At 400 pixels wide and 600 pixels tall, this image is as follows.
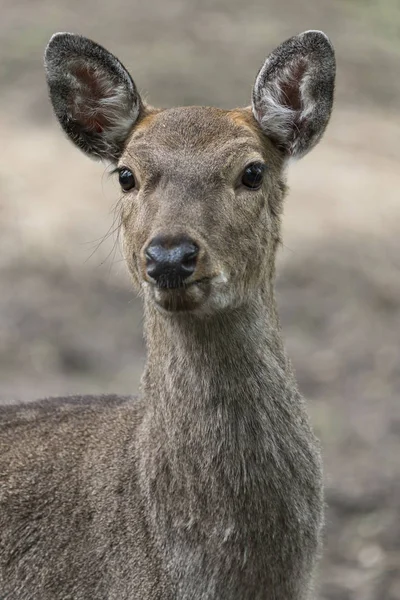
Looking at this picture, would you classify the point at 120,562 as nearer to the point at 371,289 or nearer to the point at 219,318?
the point at 219,318

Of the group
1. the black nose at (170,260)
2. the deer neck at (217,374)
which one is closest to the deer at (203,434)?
the deer neck at (217,374)

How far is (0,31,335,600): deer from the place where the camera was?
5941 millimetres

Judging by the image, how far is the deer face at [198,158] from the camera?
18.2 feet

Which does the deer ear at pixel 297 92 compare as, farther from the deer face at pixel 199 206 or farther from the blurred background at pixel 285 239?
the blurred background at pixel 285 239

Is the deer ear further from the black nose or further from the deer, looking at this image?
the black nose

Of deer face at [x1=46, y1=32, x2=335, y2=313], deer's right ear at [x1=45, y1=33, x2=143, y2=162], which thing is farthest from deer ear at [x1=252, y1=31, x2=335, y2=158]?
deer's right ear at [x1=45, y1=33, x2=143, y2=162]

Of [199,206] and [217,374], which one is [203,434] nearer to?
[217,374]

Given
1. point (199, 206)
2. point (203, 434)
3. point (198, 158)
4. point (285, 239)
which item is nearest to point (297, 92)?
point (198, 158)

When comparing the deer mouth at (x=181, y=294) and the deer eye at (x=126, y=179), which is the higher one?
the deer eye at (x=126, y=179)

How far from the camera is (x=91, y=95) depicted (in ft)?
21.9

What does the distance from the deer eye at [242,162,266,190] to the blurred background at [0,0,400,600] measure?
195 cm

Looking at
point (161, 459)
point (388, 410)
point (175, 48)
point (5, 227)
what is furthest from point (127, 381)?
point (175, 48)

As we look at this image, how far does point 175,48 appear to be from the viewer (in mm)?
18969

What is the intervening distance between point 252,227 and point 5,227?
8.92 metres
